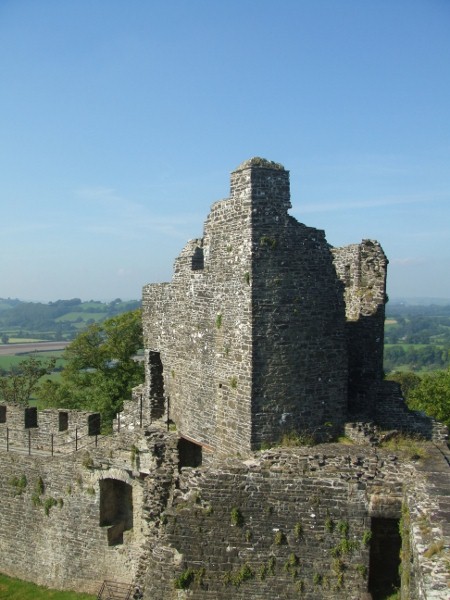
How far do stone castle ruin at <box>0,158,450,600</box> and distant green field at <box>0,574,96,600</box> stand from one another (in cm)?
32

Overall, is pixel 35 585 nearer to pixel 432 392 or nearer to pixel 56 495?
pixel 56 495

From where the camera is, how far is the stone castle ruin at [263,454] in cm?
928

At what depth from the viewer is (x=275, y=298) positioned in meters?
10.5

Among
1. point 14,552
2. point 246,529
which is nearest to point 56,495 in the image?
point 14,552

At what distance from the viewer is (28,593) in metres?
14.8

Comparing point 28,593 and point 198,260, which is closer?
point 198,260

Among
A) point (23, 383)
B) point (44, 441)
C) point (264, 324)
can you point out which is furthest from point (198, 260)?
point (23, 383)

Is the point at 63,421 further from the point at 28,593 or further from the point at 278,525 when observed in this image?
the point at 278,525

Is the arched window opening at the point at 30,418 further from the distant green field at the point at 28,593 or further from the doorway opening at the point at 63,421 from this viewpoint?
the distant green field at the point at 28,593

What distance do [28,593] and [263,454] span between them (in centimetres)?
904

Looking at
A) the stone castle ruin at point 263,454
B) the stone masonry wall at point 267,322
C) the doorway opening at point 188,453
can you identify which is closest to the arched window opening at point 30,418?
the stone castle ruin at point 263,454

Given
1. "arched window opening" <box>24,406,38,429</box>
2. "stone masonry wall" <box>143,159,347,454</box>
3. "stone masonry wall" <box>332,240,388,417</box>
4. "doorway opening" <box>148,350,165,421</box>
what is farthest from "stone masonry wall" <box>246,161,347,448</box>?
"arched window opening" <box>24,406,38,429</box>

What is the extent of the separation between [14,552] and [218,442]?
8166 millimetres

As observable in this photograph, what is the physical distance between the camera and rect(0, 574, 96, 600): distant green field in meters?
14.4
